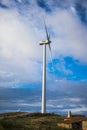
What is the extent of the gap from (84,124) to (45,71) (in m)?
26.9

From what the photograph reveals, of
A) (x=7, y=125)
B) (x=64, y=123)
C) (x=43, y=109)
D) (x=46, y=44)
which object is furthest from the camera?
(x=46, y=44)

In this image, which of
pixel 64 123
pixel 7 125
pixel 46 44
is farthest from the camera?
pixel 46 44

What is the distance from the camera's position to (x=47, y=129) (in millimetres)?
47688

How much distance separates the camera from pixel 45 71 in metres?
83.2

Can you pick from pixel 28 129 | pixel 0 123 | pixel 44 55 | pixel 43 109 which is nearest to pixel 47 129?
pixel 28 129

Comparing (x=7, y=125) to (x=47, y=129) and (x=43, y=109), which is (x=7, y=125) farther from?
(x=43, y=109)

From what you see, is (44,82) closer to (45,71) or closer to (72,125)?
(45,71)

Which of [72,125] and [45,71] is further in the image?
[45,71]

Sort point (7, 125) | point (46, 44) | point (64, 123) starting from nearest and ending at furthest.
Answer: point (7, 125), point (64, 123), point (46, 44)

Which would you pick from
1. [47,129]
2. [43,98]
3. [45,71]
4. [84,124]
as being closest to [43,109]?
[43,98]

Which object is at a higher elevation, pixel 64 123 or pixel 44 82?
pixel 44 82

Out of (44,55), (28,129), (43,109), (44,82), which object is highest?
(44,55)

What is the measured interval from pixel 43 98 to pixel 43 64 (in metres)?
8.07

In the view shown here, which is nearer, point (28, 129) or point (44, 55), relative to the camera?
point (28, 129)
